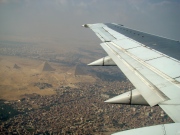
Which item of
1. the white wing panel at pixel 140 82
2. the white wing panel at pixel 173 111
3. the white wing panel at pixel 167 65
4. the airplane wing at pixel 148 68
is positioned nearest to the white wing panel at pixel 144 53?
the airplane wing at pixel 148 68

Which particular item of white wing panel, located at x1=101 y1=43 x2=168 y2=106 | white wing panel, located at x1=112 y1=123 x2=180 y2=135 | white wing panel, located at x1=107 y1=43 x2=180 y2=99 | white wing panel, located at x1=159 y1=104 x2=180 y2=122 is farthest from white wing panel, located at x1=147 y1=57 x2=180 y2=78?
white wing panel, located at x1=112 y1=123 x2=180 y2=135

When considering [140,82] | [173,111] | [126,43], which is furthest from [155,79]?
[126,43]

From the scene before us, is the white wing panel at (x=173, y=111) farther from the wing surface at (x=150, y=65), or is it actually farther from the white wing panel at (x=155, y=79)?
the white wing panel at (x=155, y=79)

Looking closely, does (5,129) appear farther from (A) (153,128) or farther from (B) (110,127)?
(A) (153,128)

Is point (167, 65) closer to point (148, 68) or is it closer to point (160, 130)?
point (148, 68)

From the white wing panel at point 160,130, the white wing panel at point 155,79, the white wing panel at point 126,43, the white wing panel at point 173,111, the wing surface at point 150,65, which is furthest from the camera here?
the white wing panel at point 126,43

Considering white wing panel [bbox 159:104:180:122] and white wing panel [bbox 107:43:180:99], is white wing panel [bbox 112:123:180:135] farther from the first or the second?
white wing panel [bbox 107:43:180:99]

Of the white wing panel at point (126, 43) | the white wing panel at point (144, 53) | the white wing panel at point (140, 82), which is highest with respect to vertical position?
the white wing panel at point (126, 43)
